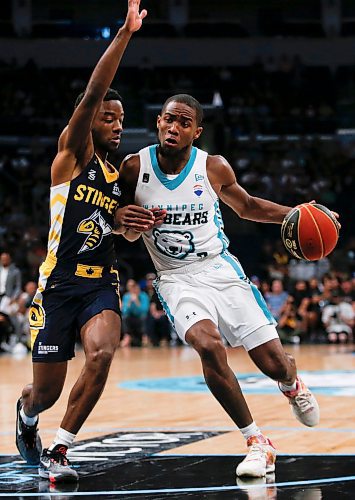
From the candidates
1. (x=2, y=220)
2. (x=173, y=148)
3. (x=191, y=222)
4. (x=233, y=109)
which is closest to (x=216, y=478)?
(x=191, y=222)

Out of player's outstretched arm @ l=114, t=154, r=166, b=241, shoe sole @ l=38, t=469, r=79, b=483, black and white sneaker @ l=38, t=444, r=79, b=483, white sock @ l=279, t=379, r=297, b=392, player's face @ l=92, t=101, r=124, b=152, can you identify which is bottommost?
shoe sole @ l=38, t=469, r=79, b=483

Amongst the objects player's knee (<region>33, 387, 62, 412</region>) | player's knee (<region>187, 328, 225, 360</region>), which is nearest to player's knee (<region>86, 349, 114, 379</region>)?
player's knee (<region>33, 387, 62, 412</region>)

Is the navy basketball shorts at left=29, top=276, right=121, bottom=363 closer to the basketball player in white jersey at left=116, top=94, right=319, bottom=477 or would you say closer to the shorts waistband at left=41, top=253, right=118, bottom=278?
the shorts waistband at left=41, top=253, right=118, bottom=278

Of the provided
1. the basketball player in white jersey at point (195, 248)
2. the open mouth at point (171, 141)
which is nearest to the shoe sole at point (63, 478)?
the basketball player in white jersey at point (195, 248)

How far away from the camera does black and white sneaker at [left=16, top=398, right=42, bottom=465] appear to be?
5.66 meters

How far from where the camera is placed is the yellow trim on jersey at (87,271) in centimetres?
537

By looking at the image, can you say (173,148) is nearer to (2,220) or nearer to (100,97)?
(100,97)

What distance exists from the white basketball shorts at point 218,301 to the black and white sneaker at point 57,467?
0.88 meters

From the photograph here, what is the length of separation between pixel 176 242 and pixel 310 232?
72cm

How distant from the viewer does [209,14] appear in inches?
1058

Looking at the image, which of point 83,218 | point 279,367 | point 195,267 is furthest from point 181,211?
point 279,367

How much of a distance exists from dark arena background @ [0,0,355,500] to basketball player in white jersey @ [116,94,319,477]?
1.01 m

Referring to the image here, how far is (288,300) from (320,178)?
6024mm

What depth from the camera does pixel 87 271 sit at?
538cm
